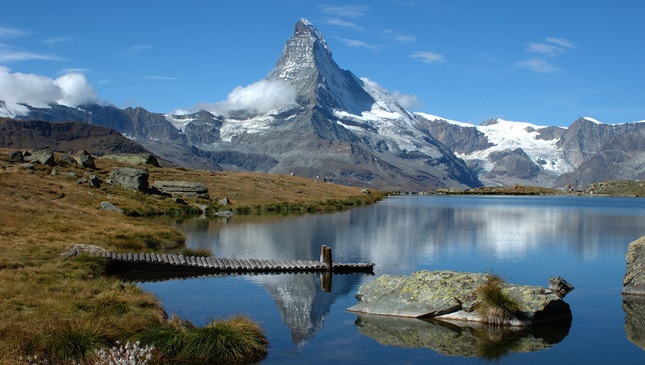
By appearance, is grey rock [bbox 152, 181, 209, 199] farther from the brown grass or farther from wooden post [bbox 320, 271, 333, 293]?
wooden post [bbox 320, 271, 333, 293]

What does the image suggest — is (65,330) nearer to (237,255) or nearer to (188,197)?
(237,255)

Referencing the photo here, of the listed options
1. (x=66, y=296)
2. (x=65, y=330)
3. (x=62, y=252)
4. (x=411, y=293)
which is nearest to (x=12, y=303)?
(x=66, y=296)

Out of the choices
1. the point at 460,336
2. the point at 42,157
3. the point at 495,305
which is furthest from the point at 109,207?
the point at 460,336

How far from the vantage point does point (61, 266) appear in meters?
36.8

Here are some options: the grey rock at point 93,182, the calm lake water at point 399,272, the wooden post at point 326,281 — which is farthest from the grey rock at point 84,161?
the wooden post at point 326,281

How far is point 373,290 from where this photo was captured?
113 feet

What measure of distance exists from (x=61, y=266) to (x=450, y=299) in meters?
21.6

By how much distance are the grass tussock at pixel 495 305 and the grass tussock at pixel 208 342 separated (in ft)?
36.4

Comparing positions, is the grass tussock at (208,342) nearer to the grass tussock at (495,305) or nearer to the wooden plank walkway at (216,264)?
the grass tussock at (495,305)

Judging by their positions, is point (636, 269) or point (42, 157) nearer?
point (636, 269)

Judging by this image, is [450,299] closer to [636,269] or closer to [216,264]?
[636,269]

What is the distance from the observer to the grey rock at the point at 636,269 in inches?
1489

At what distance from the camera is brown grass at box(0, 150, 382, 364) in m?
23.1

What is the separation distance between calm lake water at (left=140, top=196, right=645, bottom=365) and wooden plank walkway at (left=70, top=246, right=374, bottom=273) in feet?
5.92
